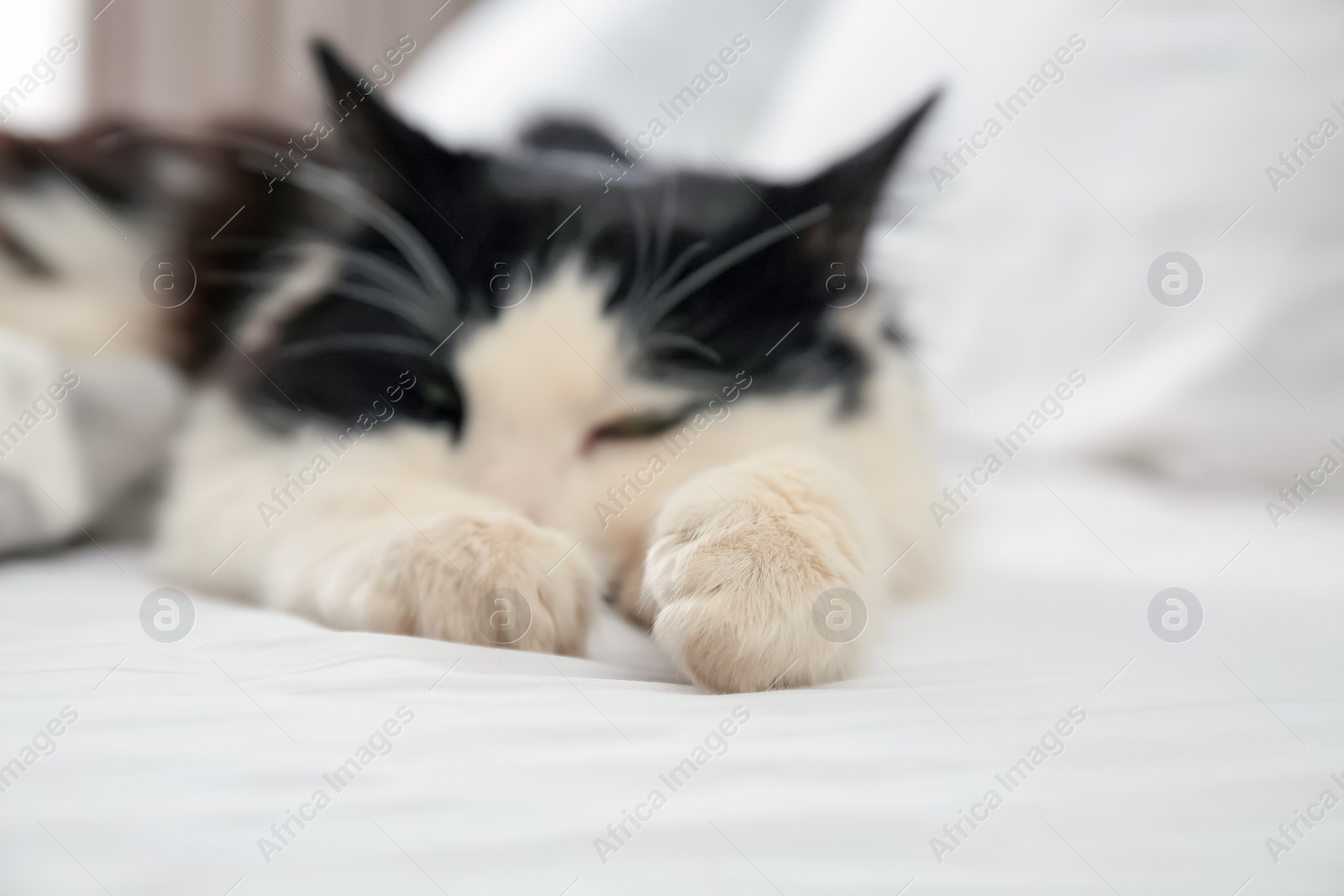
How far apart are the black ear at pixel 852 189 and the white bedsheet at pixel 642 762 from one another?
0.41 meters

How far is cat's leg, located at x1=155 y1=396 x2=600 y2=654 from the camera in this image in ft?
2.53

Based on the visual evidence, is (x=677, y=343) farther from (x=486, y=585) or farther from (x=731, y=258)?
(x=486, y=585)

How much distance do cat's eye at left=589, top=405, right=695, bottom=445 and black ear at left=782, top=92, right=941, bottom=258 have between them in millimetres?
216

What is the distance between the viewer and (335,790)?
1.66 feet

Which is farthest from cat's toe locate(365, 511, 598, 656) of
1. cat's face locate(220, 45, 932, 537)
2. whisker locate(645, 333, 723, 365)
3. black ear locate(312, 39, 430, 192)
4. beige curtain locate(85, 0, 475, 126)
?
beige curtain locate(85, 0, 475, 126)

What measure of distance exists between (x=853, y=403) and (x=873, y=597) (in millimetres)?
310

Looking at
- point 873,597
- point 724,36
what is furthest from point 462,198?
point 724,36

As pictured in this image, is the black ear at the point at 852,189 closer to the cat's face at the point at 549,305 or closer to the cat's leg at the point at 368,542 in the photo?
the cat's face at the point at 549,305

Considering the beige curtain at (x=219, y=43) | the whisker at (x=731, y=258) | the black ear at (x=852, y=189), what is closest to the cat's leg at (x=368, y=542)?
the whisker at (x=731, y=258)

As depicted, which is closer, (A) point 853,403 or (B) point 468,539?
(B) point 468,539

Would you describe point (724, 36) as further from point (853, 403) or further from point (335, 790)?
point (335, 790)

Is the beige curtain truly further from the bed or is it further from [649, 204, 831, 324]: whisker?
[649, 204, 831, 324]: whisker

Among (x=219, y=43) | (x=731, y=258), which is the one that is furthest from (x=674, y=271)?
(x=219, y=43)

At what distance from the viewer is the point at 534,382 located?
92 centimetres
